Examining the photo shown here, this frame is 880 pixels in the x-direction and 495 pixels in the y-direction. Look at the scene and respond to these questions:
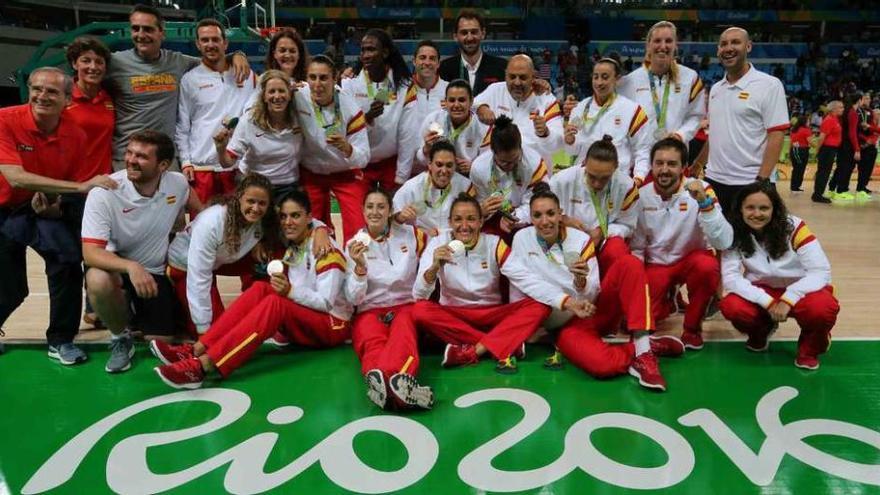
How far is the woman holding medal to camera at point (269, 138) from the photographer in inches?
152

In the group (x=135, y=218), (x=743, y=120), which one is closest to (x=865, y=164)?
(x=743, y=120)

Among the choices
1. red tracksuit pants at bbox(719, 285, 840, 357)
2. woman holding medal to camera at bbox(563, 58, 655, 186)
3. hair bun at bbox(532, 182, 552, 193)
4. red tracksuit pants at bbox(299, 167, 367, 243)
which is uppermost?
woman holding medal to camera at bbox(563, 58, 655, 186)

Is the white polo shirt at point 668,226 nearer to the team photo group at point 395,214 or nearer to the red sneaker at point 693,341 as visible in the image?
the team photo group at point 395,214

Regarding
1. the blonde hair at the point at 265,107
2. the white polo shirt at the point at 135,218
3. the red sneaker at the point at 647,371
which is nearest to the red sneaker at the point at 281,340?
the white polo shirt at the point at 135,218

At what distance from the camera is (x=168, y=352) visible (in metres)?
3.35

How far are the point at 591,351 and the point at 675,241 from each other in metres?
1.04

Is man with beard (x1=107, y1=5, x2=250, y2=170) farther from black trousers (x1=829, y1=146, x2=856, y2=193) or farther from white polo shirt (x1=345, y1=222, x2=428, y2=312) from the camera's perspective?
black trousers (x1=829, y1=146, x2=856, y2=193)

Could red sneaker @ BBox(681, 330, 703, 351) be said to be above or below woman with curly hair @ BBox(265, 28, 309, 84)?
below

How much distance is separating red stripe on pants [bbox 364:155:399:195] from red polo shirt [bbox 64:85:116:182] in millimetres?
1703

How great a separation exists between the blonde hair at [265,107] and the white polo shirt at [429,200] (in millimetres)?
842

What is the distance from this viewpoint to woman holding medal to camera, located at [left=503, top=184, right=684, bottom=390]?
3.40 m

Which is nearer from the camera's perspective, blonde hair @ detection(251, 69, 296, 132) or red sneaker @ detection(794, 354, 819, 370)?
red sneaker @ detection(794, 354, 819, 370)

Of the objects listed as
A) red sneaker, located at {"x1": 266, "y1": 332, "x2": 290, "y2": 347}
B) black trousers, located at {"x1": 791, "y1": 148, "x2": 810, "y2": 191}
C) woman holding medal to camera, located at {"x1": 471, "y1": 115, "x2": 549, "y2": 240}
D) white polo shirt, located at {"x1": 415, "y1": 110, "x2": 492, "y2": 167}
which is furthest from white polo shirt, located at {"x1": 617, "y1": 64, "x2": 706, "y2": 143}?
black trousers, located at {"x1": 791, "y1": 148, "x2": 810, "y2": 191}

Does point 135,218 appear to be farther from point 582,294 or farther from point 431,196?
point 582,294
